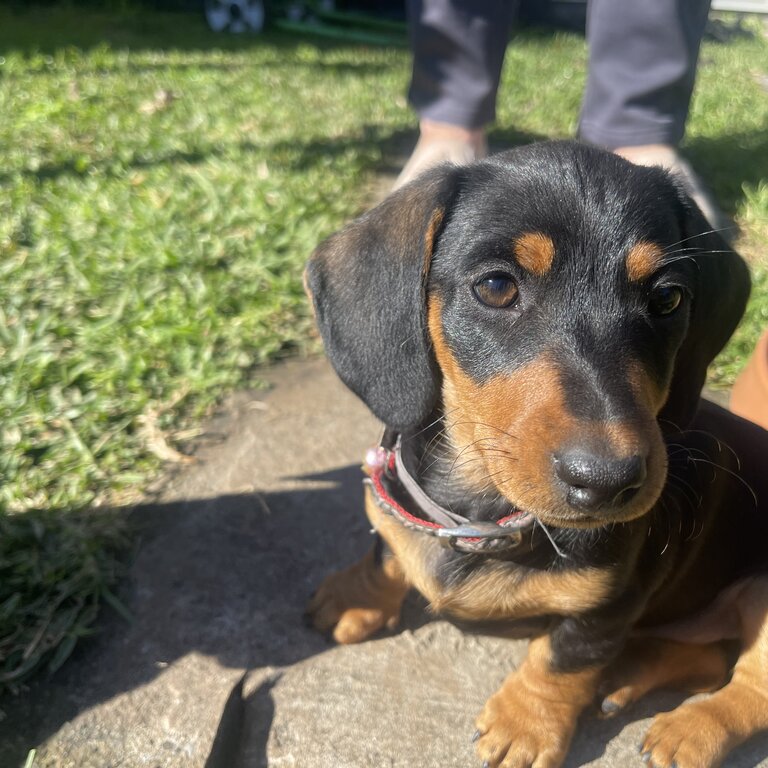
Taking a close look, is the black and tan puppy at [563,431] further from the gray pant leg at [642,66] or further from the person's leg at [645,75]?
the gray pant leg at [642,66]

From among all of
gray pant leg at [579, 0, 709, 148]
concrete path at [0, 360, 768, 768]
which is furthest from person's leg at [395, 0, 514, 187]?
concrete path at [0, 360, 768, 768]

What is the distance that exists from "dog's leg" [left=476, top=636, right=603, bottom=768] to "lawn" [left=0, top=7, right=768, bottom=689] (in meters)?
1.35

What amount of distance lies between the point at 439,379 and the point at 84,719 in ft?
4.74

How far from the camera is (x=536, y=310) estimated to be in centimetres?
192

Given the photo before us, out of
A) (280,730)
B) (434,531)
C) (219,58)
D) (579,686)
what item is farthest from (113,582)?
(219,58)

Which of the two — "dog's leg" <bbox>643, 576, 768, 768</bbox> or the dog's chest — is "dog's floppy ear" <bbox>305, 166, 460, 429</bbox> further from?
"dog's leg" <bbox>643, 576, 768, 768</bbox>

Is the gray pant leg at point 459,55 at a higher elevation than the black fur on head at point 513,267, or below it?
higher

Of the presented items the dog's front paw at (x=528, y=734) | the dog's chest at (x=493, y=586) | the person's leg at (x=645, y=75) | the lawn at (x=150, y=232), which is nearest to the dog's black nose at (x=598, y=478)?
the dog's chest at (x=493, y=586)

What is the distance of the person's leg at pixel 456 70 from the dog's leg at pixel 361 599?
2.82 m

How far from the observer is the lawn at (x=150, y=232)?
2869 millimetres

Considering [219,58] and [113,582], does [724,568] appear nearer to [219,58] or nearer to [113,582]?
[113,582]

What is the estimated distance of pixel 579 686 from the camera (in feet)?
7.15

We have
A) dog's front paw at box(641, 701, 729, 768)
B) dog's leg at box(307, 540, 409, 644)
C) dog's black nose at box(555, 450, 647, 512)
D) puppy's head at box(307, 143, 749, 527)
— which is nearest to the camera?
dog's black nose at box(555, 450, 647, 512)

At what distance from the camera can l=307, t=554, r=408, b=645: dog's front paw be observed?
2.52m
